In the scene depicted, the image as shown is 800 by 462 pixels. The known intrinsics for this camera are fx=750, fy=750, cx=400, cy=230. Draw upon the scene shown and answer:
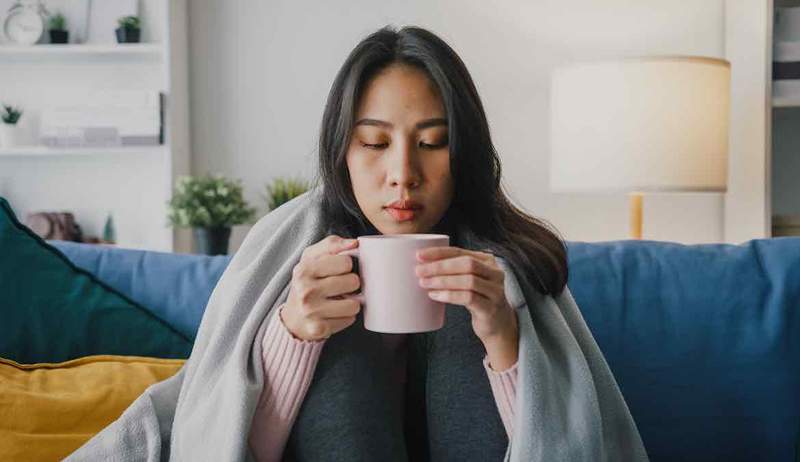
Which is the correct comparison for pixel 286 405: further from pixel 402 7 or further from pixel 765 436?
pixel 402 7

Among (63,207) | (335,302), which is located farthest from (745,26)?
(63,207)

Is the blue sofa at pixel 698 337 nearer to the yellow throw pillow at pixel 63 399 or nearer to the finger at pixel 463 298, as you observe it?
the yellow throw pillow at pixel 63 399

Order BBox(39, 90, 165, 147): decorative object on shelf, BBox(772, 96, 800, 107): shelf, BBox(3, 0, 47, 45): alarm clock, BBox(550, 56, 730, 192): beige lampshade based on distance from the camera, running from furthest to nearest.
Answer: BBox(3, 0, 47, 45): alarm clock → BBox(39, 90, 165, 147): decorative object on shelf → BBox(772, 96, 800, 107): shelf → BBox(550, 56, 730, 192): beige lampshade

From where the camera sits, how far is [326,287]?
2.59 ft

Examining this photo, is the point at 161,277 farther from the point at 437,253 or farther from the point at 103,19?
the point at 103,19

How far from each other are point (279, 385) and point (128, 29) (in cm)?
190

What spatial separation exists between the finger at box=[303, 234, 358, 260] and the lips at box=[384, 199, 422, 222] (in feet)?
0.36

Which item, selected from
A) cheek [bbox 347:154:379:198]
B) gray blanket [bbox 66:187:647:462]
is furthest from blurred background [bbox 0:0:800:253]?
cheek [bbox 347:154:379:198]

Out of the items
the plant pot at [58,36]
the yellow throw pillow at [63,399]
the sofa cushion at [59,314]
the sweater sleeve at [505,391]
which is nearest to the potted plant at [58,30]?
the plant pot at [58,36]

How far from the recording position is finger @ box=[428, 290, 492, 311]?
0.73m

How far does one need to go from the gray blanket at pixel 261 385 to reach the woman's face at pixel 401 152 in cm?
14

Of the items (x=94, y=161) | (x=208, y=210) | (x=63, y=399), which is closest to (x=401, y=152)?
(x=63, y=399)

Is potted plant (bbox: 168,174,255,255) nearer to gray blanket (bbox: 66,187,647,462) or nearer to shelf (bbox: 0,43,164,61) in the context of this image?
shelf (bbox: 0,43,164,61)

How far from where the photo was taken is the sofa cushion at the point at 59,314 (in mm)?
1028
